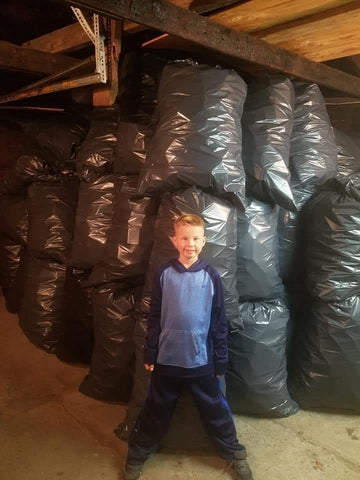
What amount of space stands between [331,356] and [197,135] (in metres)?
1.59

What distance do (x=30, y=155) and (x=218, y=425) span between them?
108 inches

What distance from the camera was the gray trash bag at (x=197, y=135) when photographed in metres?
1.97

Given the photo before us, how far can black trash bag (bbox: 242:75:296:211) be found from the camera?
2225 millimetres

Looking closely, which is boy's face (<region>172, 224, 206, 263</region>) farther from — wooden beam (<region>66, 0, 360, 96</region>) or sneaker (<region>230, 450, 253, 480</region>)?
sneaker (<region>230, 450, 253, 480</region>)

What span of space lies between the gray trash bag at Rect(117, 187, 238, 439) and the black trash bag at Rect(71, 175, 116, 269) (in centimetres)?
73

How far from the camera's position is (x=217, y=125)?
6.66 ft

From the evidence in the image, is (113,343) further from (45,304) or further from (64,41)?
(64,41)

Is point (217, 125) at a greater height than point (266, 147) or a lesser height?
greater

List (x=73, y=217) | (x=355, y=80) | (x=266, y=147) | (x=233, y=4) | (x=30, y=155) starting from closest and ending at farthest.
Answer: (x=233, y=4) → (x=266, y=147) → (x=355, y=80) → (x=73, y=217) → (x=30, y=155)

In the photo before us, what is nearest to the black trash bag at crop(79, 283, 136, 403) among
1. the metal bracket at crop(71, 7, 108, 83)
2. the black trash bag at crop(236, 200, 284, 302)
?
the black trash bag at crop(236, 200, 284, 302)

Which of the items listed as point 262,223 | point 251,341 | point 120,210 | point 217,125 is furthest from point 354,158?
point 120,210

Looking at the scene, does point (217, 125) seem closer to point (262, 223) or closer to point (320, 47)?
point (262, 223)

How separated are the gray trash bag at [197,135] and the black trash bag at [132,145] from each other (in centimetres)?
31

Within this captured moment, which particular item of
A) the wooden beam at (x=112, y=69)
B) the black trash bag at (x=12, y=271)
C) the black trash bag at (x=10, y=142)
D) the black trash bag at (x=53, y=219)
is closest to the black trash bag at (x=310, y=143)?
the wooden beam at (x=112, y=69)
